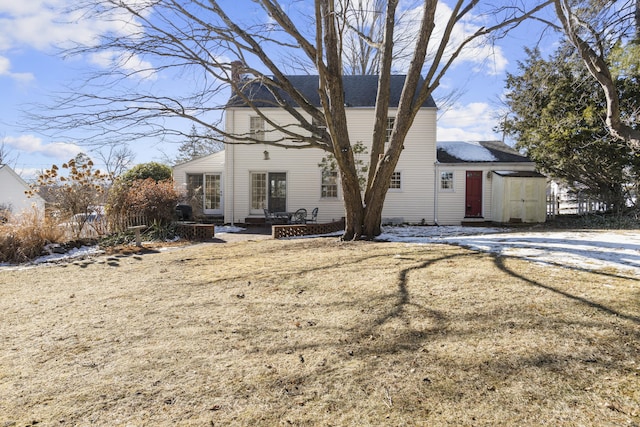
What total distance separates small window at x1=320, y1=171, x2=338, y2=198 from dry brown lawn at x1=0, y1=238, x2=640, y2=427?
1093cm

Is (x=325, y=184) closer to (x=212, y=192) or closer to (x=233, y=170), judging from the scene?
(x=233, y=170)

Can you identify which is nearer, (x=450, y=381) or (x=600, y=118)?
(x=450, y=381)

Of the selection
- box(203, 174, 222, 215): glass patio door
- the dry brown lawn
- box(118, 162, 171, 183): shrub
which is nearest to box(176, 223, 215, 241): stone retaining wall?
the dry brown lawn

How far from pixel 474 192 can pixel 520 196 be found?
5.92ft

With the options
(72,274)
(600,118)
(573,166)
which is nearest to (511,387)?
(72,274)

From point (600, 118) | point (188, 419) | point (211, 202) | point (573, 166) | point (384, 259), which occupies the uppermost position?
point (600, 118)

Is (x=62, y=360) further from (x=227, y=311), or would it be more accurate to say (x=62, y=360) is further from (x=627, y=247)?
(x=627, y=247)

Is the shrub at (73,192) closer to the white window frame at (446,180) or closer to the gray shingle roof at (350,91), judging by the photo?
the gray shingle roof at (350,91)

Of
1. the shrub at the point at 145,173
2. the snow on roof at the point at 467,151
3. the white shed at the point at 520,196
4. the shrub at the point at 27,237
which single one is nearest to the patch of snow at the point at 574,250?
the white shed at the point at 520,196

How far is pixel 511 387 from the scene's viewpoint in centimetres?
235

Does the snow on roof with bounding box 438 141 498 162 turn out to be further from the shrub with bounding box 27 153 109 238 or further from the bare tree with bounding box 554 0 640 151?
the shrub with bounding box 27 153 109 238

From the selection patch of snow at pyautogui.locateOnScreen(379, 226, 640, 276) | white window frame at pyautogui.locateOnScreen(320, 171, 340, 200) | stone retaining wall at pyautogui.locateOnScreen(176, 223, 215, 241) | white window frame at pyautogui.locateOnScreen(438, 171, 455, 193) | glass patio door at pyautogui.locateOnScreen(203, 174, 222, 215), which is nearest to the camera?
patch of snow at pyautogui.locateOnScreen(379, 226, 640, 276)

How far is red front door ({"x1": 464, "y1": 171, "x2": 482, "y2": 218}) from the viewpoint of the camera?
52.4ft

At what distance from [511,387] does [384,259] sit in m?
3.69
